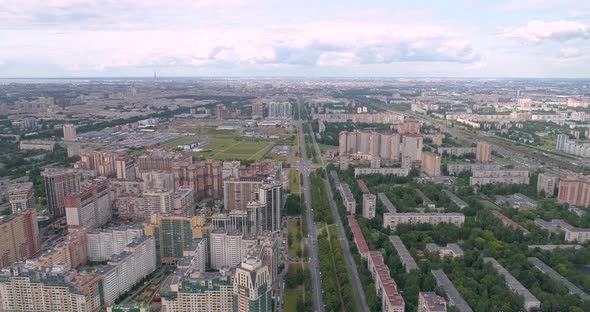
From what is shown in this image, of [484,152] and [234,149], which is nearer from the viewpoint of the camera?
[484,152]

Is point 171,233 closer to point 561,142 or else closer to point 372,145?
point 372,145

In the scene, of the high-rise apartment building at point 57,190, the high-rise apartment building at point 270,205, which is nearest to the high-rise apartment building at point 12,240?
the high-rise apartment building at point 57,190

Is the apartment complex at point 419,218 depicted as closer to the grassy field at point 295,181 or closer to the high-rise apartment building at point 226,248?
the grassy field at point 295,181

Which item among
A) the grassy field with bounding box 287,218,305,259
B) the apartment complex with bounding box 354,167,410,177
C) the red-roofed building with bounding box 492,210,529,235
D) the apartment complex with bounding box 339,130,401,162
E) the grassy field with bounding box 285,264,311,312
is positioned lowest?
the grassy field with bounding box 285,264,311,312

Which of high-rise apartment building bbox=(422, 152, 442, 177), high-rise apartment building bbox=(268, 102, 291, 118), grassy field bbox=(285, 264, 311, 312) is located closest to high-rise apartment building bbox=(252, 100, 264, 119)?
high-rise apartment building bbox=(268, 102, 291, 118)

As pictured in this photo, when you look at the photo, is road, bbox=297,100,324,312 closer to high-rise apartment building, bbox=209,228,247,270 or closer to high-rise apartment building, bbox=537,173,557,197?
high-rise apartment building, bbox=209,228,247,270

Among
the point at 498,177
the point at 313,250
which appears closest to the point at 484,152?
the point at 498,177

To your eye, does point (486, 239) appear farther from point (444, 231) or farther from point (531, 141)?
point (531, 141)

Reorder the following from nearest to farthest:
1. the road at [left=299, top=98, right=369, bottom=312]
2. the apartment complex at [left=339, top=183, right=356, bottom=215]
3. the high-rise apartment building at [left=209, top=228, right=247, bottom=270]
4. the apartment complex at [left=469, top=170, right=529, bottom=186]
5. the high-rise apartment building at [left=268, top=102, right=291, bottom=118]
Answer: the road at [left=299, top=98, right=369, bottom=312] → the high-rise apartment building at [left=209, top=228, right=247, bottom=270] → the apartment complex at [left=339, top=183, right=356, bottom=215] → the apartment complex at [left=469, top=170, right=529, bottom=186] → the high-rise apartment building at [left=268, top=102, right=291, bottom=118]
